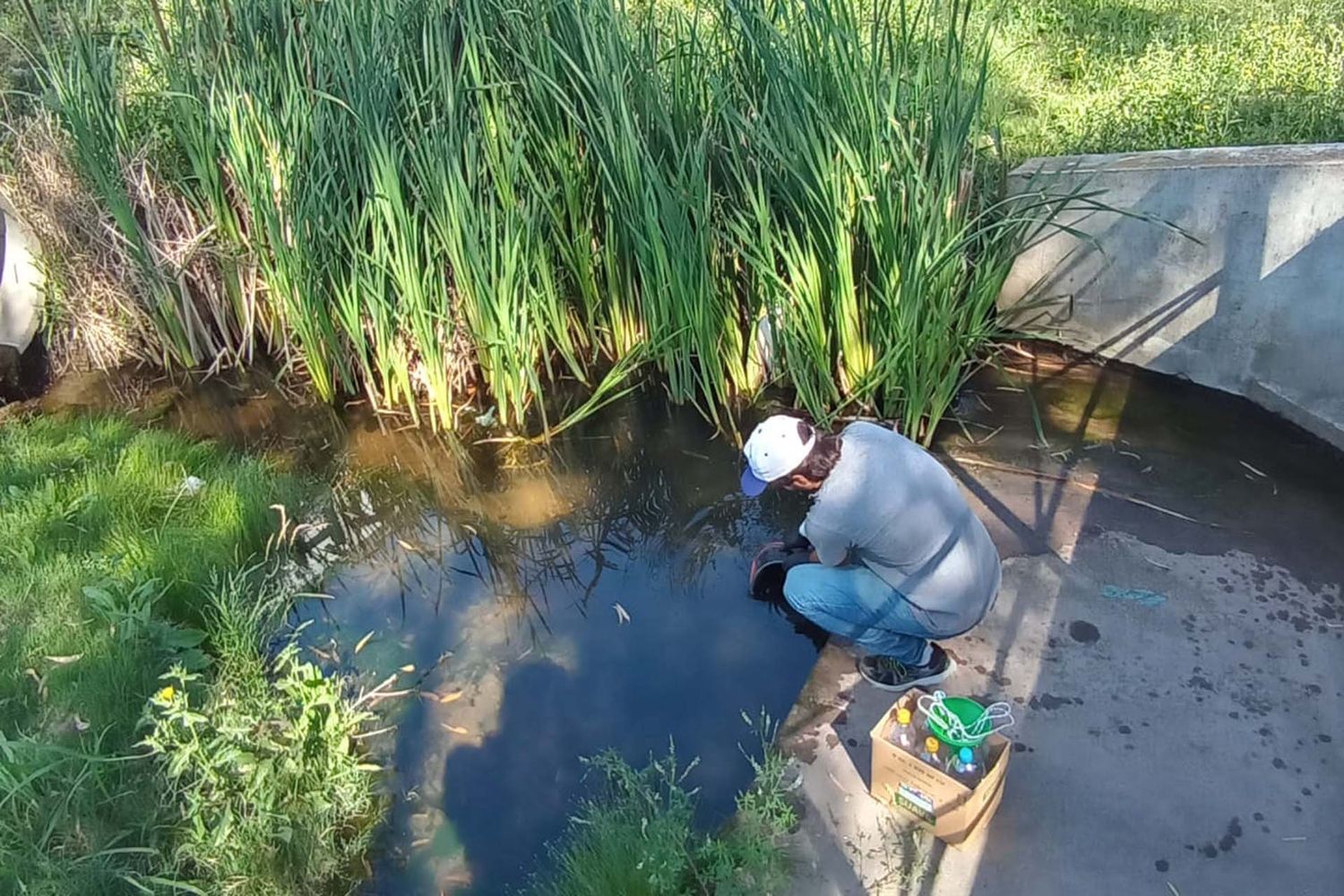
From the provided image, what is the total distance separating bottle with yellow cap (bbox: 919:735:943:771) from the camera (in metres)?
2.12

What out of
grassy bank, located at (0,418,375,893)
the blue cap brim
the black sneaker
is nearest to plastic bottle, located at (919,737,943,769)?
the black sneaker

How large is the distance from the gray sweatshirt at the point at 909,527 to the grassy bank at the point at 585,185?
3.24 ft

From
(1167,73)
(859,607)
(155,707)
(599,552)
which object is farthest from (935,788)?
(1167,73)

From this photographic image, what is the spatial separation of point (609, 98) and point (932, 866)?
2.75 m

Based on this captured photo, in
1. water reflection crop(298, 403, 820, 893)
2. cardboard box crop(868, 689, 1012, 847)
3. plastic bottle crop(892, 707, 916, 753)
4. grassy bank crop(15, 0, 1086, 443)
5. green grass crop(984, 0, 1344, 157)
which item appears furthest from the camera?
green grass crop(984, 0, 1344, 157)

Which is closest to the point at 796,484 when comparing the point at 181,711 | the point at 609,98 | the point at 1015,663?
the point at 1015,663

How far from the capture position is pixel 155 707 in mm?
2582

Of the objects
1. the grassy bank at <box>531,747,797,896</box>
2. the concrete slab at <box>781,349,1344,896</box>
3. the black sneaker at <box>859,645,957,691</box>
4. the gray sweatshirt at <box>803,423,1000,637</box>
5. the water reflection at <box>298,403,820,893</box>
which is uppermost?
the gray sweatshirt at <box>803,423,1000,637</box>

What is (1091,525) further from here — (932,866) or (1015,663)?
(932,866)

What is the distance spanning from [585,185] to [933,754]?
270cm

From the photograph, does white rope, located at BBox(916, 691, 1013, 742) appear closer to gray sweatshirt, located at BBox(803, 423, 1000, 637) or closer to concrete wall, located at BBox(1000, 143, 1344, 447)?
gray sweatshirt, located at BBox(803, 423, 1000, 637)

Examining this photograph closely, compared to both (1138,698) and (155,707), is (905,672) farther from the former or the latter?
(155,707)

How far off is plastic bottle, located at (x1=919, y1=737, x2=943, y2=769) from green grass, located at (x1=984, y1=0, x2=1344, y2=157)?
3.21 meters

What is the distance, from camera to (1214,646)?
2.68 m
